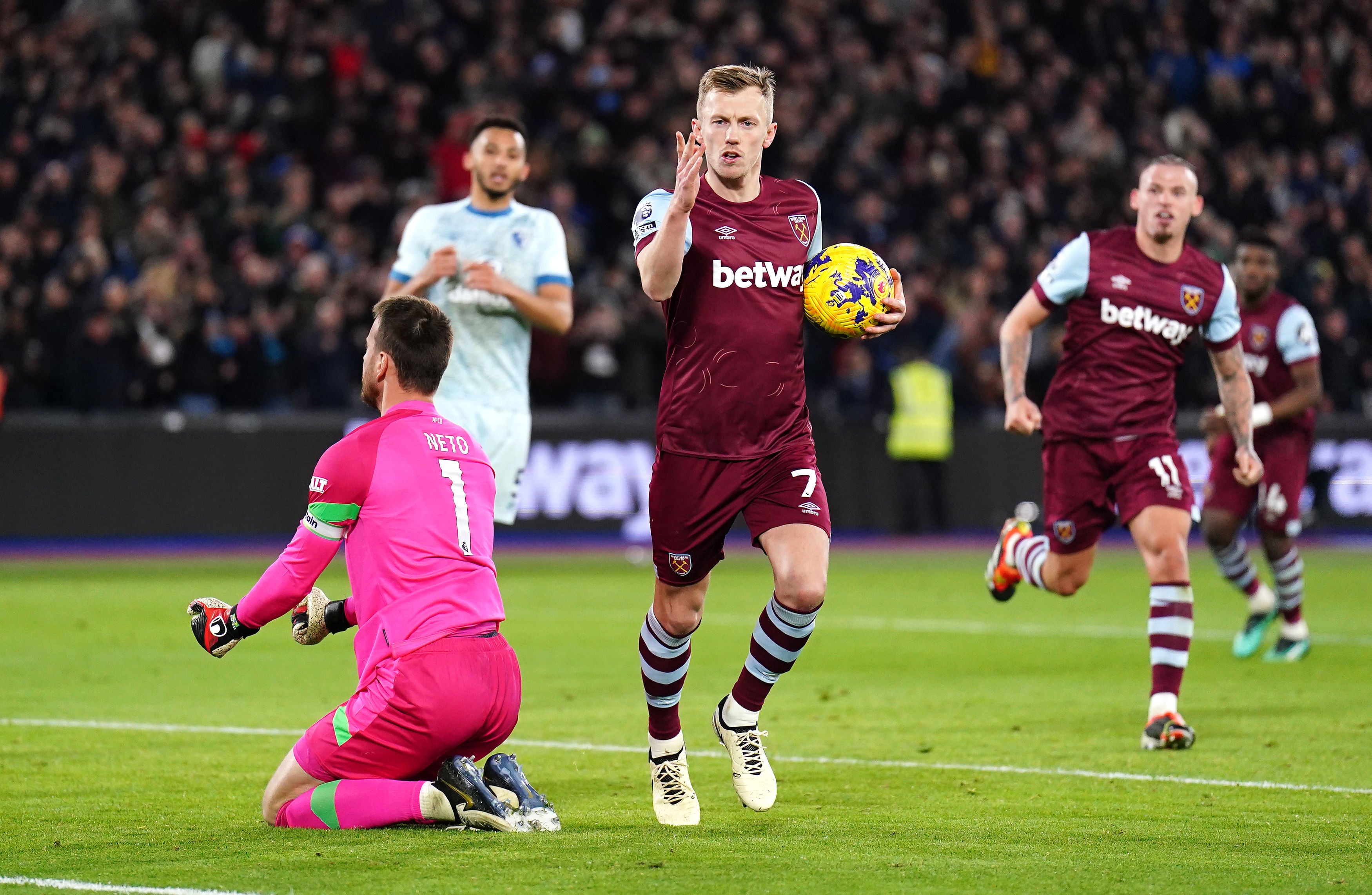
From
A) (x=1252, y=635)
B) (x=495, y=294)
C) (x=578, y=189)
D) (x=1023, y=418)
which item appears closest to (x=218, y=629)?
(x=495, y=294)

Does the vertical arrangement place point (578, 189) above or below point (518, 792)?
above

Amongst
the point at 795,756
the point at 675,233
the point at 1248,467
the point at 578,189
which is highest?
the point at 578,189

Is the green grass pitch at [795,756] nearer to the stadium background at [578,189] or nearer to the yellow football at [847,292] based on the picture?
the yellow football at [847,292]

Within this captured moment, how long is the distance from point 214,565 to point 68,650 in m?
6.23

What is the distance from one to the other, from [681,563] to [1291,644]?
649 cm

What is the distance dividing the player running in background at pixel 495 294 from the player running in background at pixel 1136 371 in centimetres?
226

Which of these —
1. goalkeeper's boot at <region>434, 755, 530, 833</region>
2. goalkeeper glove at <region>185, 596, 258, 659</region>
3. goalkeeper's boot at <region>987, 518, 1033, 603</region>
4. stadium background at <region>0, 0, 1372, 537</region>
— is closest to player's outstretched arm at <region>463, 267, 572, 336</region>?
goalkeeper's boot at <region>987, 518, 1033, 603</region>

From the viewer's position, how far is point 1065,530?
920 cm

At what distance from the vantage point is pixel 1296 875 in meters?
5.37

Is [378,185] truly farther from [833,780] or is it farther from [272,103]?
[833,780]

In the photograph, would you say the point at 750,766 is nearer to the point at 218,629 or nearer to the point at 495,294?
the point at 218,629

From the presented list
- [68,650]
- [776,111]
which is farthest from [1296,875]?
[776,111]

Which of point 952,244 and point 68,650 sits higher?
point 952,244

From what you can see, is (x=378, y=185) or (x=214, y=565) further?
(x=378, y=185)
